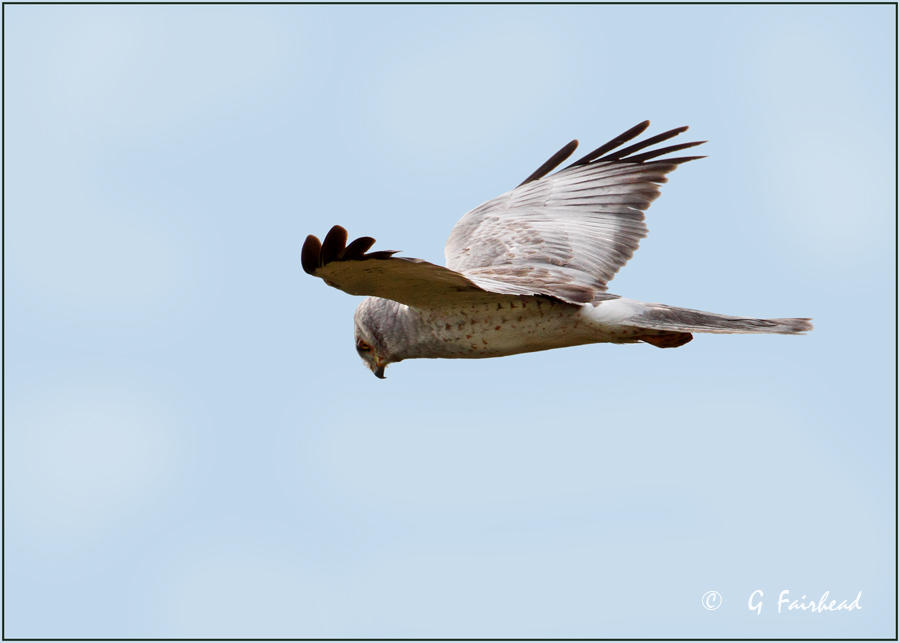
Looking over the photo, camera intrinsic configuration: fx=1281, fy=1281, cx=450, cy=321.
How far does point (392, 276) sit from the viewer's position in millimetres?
7184

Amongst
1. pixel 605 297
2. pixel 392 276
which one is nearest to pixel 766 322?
pixel 605 297

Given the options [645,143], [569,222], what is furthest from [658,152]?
[569,222]

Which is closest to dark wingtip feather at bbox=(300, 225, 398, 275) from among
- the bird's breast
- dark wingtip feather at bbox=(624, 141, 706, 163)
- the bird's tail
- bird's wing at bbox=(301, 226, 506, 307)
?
bird's wing at bbox=(301, 226, 506, 307)

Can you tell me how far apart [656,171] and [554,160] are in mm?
1082

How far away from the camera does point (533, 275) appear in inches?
333

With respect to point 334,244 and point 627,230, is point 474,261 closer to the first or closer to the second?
point 627,230

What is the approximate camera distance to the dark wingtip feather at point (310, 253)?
6.57m

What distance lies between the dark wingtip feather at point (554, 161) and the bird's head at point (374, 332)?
251 centimetres

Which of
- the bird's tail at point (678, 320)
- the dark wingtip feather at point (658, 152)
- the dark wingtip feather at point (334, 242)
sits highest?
the dark wingtip feather at point (658, 152)

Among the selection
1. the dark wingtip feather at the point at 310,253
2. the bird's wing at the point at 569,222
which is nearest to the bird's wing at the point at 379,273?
the dark wingtip feather at the point at 310,253

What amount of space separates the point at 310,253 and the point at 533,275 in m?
2.21

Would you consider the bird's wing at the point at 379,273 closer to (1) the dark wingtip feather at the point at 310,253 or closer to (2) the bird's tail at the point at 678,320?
(1) the dark wingtip feather at the point at 310,253

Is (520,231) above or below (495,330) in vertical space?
above

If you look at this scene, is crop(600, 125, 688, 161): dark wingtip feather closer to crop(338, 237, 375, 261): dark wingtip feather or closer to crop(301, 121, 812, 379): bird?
crop(301, 121, 812, 379): bird
